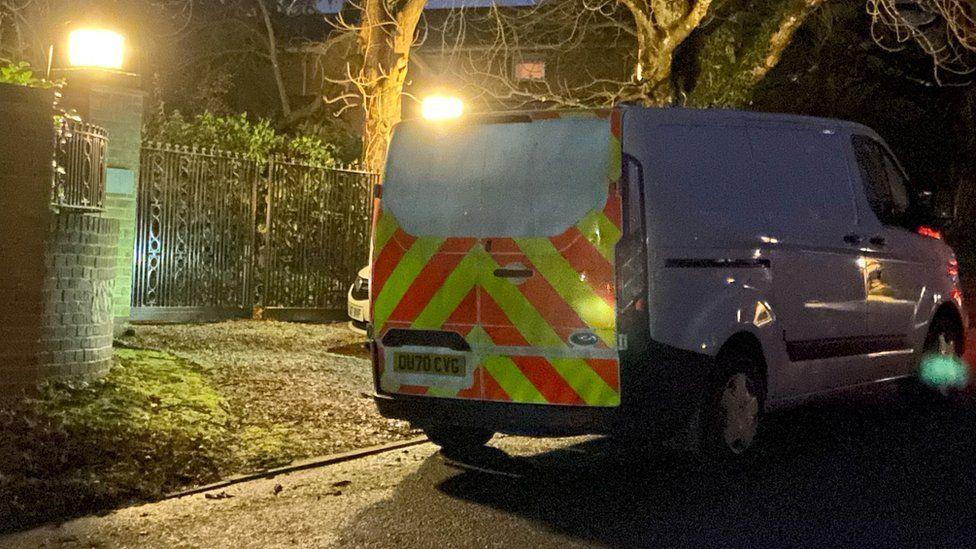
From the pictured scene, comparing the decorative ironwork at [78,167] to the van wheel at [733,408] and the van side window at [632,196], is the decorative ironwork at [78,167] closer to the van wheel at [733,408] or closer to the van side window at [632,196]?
the van side window at [632,196]

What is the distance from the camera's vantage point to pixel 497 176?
7207 mm

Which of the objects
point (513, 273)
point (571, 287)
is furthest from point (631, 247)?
point (513, 273)

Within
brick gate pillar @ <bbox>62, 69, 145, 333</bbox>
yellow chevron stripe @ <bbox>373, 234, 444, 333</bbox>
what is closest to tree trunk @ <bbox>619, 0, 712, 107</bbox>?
brick gate pillar @ <bbox>62, 69, 145, 333</bbox>

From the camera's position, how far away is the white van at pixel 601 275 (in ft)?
22.4

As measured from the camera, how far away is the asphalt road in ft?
20.3

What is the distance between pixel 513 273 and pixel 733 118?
1838 millimetres

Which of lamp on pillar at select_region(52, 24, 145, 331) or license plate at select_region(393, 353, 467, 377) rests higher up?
lamp on pillar at select_region(52, 24, 145, 331)

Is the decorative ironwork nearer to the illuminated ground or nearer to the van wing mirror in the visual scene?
the illuminated ground

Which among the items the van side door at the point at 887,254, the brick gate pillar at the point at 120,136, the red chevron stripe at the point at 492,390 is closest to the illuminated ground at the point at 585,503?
the red chevron stripe at the point at 492,390

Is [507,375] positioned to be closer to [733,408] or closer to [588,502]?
[588,502]

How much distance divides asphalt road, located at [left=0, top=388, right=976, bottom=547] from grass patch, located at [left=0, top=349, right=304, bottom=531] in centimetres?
30

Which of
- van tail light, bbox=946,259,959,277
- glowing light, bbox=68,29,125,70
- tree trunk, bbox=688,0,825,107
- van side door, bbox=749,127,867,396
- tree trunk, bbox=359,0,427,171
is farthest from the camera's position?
tree trunk, bbox=688,0,825,107

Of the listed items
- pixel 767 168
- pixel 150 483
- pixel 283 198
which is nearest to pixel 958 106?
pixel 283 198

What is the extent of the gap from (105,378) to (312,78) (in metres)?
30.7
